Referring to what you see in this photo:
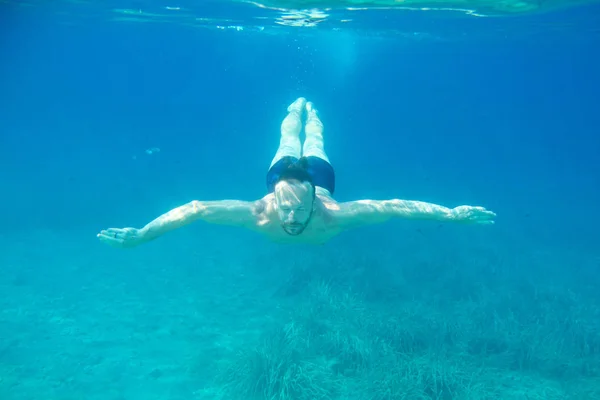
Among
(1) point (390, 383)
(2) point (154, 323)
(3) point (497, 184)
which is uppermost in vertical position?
(1) point (390, 383)

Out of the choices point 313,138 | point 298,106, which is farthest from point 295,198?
point 298,106

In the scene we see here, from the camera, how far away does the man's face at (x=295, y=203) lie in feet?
18.5

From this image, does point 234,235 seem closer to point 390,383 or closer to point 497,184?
point 390,383

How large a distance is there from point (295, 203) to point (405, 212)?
5.65 ft

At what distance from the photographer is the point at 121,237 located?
5383 millimetres

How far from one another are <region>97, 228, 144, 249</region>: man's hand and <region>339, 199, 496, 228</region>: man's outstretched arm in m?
2.97

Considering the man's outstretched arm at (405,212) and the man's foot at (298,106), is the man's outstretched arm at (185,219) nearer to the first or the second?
the man's outstretched arm at (405,212)

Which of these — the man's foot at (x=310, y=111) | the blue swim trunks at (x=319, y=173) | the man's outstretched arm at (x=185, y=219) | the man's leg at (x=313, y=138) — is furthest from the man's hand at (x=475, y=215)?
the man's foot at (x=310, y=111)

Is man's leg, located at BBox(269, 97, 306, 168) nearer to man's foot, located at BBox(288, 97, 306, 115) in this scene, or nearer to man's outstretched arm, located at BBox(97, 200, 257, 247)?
man's foot, located at BBox(288, 97, 306, 115)

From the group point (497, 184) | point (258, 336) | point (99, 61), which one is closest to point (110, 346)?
point (258, 336)

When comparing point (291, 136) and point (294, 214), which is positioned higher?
point (291, 136)

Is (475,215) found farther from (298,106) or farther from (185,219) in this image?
(298,106)

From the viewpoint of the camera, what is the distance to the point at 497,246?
19.6 m

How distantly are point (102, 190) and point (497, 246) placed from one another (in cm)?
2793
